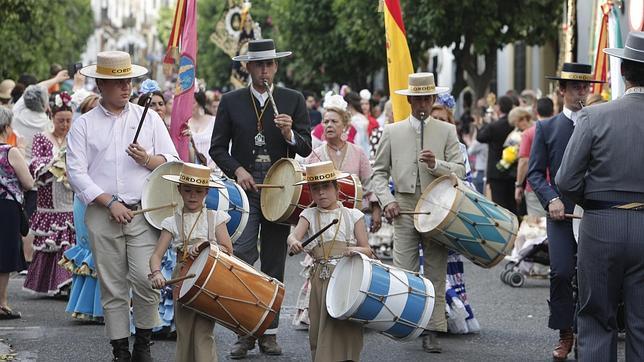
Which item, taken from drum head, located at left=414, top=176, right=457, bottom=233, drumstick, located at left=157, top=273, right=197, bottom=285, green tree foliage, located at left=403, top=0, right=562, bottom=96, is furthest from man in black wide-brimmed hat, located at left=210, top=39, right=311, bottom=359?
green tree foliage, located at left=403, top=0, right=562, bottom=96

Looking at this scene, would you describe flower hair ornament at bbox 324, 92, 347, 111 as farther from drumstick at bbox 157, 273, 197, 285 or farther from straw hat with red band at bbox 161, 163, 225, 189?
drumstick at bbox 157, 273, 197, 285

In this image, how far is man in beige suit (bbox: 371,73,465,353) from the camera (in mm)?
10164

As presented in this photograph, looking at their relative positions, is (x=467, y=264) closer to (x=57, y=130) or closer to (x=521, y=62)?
(x=57, y=130)

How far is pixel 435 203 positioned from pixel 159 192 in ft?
6.63

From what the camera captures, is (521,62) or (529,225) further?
(521,62)

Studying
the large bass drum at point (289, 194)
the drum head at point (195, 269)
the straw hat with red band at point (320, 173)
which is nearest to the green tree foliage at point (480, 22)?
the large bass drum at point (289, 194)

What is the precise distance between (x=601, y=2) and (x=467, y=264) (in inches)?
135

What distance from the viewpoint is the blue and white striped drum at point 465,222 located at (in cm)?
969

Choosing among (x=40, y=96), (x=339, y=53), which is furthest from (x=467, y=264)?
(x=339, y=53)

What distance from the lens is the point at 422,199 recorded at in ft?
32.6

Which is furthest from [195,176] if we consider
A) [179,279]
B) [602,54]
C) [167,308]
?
[602,54]

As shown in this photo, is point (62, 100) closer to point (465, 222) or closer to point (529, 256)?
point (465, 222)

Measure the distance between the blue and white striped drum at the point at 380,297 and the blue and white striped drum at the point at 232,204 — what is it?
1179mm

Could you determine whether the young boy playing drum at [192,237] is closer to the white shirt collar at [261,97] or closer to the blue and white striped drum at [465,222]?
the white shirt collar at [261,97]
